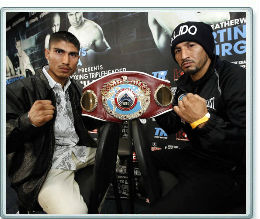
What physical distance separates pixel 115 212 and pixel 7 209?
0.50 metres

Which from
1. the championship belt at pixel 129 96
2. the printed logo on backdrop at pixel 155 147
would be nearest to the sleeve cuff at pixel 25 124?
the championship belt at pixel 129 96

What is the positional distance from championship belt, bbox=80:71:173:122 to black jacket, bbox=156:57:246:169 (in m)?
0.09

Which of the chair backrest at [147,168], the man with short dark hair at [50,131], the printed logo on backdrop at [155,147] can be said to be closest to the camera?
the chair backrest at [147,168]

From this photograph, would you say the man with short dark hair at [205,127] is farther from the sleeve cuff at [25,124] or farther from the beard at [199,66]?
the sleeve cuff at [25,124]

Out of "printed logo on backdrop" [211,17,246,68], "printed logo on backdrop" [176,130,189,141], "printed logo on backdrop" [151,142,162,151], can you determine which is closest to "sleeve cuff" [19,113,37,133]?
"printed logo on backdrop" [151,142,162,151]

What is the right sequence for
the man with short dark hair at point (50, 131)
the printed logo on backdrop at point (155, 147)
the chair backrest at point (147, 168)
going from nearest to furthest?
1. the chair backrest at point (147, 168)
2. the man with short dark hair at point (50, 131)
3. the printed logo on backdrop at point (155, 147)

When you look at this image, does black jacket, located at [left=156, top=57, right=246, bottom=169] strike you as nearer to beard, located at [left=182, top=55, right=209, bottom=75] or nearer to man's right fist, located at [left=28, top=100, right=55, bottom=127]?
beard, located at [left=182, top=55, right=209, bottom=75]

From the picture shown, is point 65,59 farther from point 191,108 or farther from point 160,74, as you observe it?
point 191,108

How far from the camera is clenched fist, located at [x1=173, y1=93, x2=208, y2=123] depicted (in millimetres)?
867

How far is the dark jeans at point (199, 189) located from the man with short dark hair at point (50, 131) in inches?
Answer: 13.3

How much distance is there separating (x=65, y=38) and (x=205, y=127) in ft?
2.35

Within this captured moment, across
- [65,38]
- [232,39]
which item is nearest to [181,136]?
[232,39]

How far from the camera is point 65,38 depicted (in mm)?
979

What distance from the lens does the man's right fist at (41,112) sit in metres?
0.92
